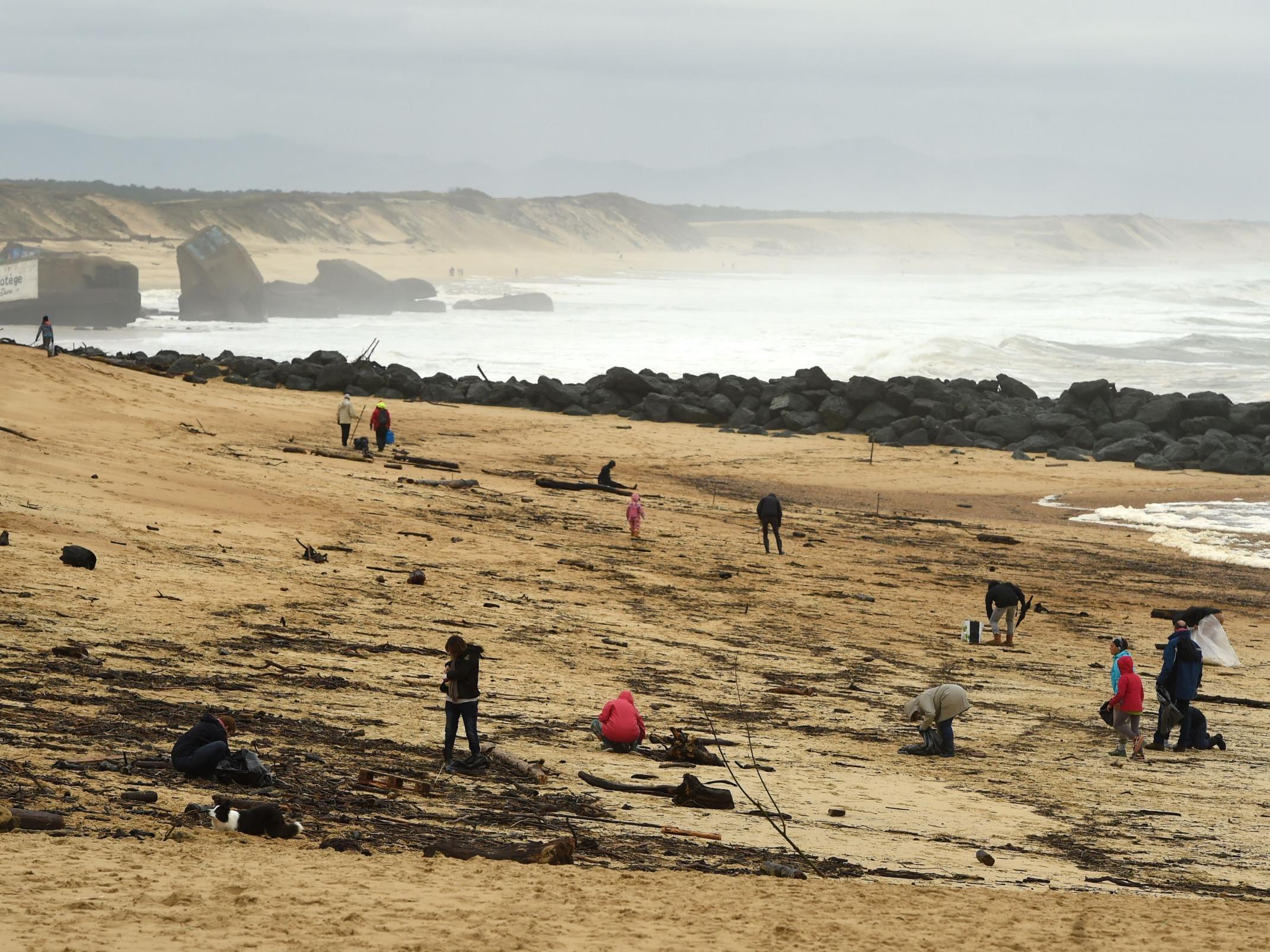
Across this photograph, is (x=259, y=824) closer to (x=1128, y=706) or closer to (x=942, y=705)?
(x=942, y=705)

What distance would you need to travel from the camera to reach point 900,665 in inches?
567

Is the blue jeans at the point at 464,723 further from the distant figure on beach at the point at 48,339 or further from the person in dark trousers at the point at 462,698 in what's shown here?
the distant figure on beach at the point at 48,339

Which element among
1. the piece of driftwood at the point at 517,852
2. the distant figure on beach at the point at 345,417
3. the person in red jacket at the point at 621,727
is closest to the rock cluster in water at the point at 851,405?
the distant figure on beach at the point at 345,417

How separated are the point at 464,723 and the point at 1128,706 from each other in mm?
5681

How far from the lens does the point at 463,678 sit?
9250 millimetres

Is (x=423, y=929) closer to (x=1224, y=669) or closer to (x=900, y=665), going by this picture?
(x=900, y=665)

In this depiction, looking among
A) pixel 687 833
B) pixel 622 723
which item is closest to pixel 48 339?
pixel 622 723

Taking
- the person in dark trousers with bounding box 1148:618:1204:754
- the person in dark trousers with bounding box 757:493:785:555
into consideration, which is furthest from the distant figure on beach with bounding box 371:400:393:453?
the person in dark trousers with bounding box 1148:618:1204:754

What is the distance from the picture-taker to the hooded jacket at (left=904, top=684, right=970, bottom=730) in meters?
10.9

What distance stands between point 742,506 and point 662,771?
1584 cm

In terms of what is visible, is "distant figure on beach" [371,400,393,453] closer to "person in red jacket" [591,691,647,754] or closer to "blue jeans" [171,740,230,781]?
"person in red jacket" [591,691,647,754]

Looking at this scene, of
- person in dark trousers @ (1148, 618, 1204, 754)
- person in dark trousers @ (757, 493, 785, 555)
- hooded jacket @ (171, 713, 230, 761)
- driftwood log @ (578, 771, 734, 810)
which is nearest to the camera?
hooded jacket @ (171, 713, 230, 761)

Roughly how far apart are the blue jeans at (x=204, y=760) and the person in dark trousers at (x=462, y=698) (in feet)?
5.16

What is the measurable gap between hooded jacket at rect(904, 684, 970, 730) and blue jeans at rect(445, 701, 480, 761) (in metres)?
3.76
